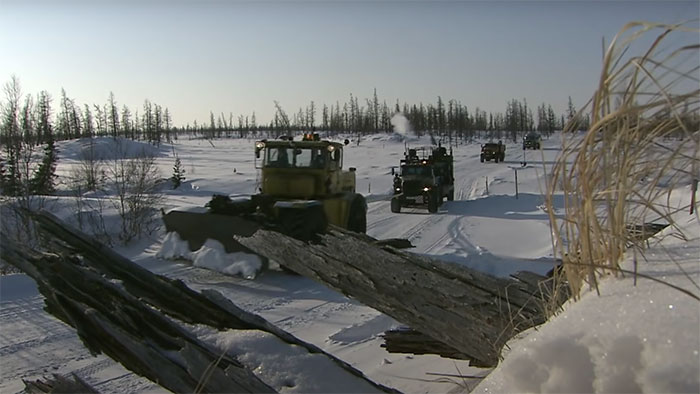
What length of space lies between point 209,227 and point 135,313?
A: 7373 mm

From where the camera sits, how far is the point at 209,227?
9781 mm

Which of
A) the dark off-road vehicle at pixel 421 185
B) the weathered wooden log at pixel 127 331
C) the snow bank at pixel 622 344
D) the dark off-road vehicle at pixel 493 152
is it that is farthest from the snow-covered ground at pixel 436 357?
the dark off-road vehicle at pixel 493 152

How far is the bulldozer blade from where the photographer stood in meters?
9.53

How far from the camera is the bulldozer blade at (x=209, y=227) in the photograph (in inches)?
375

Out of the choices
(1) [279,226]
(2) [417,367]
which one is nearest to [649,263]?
(2) [417,367]

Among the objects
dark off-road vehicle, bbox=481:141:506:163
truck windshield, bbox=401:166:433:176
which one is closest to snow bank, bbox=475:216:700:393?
truck windshield, bbox=401:166:433:176

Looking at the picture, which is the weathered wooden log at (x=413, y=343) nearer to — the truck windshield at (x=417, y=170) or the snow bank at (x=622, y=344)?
the snow bank at (x=622, y=344)

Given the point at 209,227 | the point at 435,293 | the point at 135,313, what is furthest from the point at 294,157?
the point at 135,313

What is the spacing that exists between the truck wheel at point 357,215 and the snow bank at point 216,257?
335 cm

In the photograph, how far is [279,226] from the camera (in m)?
9.10

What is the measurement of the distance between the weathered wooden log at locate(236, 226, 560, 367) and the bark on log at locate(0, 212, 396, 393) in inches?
19.9

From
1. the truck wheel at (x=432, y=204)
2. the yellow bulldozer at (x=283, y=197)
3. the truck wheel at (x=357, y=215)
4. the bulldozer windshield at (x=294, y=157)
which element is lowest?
the truck wheel at (x=432, y=204)

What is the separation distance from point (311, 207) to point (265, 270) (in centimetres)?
131

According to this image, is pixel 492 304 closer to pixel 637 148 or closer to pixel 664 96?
pixel 637 148
